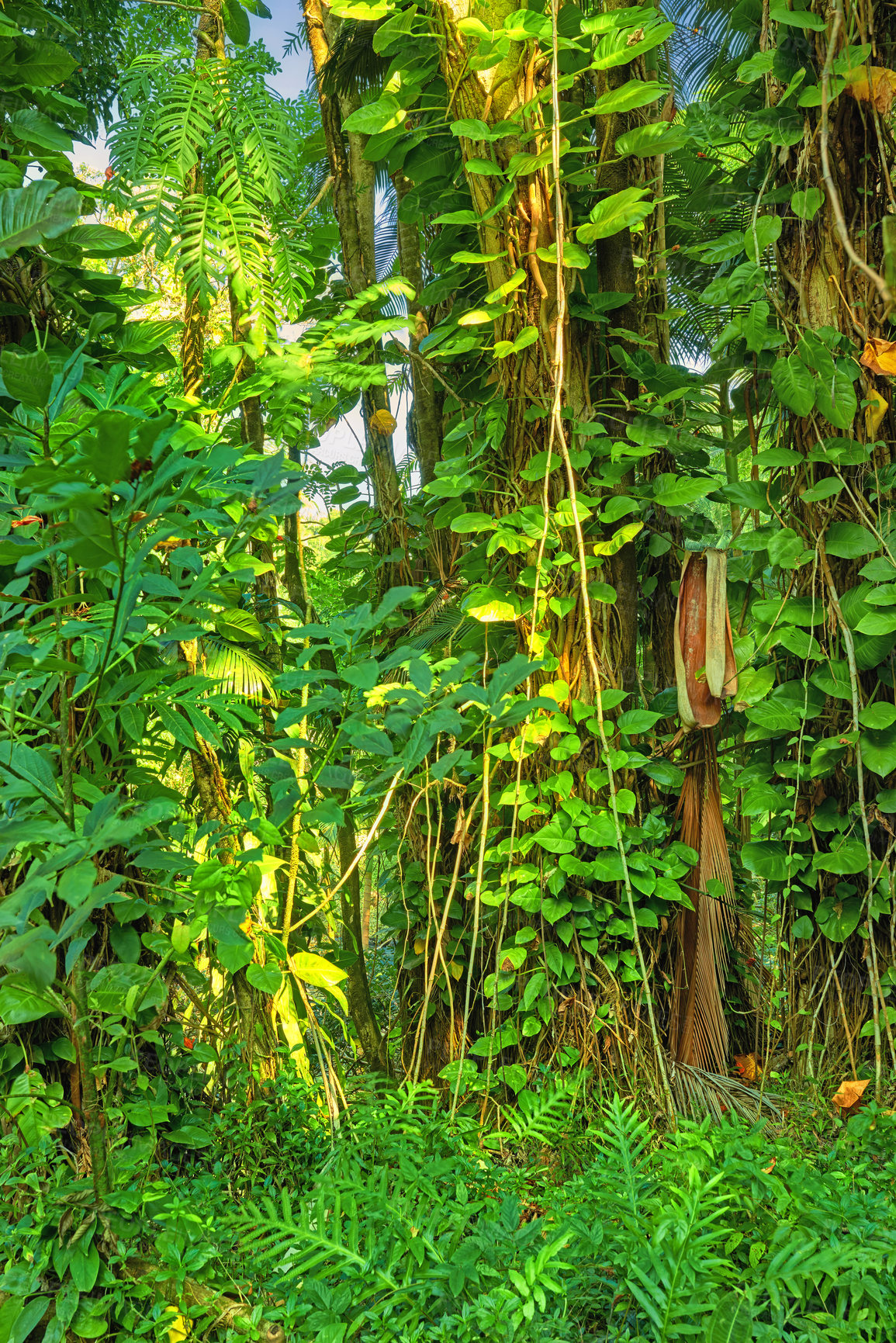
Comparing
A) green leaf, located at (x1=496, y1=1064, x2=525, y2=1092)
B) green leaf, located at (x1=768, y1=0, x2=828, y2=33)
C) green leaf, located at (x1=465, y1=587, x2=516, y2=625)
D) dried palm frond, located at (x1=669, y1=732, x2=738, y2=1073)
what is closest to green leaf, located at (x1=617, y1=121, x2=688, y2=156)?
green leaf, located at (x1=768, y1=0, x2=828, y2=33)

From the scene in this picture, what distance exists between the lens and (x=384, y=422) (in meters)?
2.48

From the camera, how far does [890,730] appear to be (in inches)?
57.6

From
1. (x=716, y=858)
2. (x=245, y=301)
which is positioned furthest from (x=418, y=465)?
(x=716, y=858)

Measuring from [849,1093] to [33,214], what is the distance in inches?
59.4

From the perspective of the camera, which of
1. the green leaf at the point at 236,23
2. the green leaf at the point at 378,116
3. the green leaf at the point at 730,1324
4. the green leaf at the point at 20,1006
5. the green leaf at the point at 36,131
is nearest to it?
the green leaf at the point at 730,1324

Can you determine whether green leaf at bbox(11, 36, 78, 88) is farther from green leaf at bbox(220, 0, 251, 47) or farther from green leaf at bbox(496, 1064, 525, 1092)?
green leaf at bbox(496, 1064, 525, 1092)

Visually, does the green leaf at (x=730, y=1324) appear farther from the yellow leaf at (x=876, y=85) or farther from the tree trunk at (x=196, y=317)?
the tree trunk at (x=196, y=317)

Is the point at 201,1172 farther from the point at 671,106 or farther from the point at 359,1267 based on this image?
the point at 671,106

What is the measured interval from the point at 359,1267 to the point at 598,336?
5.39 ft

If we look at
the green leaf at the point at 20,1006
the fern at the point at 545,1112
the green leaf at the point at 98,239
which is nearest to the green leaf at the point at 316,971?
the fern at the point at 545,1112

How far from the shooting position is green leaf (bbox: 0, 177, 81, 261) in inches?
27.5

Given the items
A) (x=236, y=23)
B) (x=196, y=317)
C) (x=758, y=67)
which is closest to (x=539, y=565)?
(x=758, y=67)

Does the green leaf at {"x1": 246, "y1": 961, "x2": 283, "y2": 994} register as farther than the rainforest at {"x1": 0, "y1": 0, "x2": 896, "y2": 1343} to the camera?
Yes

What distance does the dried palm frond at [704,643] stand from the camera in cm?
162
